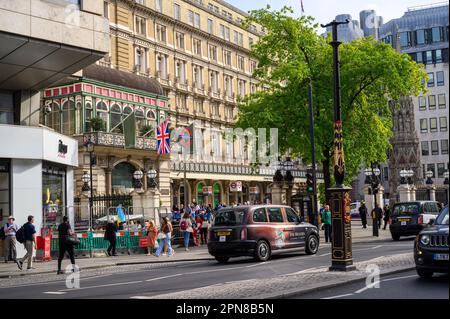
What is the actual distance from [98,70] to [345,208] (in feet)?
116

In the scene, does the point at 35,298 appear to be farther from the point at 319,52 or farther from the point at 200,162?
the point at 200,162

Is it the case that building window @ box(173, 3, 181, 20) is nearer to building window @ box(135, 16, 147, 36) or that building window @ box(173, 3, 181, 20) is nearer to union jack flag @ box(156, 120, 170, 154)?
building window @ box(135, 16, 147, 36)

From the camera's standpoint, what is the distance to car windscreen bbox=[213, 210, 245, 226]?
67.2 feet

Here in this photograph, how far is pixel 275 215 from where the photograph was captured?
21250 millimetres

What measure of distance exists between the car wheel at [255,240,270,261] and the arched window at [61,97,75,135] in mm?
27745

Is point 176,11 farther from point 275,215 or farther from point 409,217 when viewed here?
point 275,215

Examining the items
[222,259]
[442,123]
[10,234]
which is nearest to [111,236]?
[10,234]

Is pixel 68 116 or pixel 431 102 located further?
pixel 431 102

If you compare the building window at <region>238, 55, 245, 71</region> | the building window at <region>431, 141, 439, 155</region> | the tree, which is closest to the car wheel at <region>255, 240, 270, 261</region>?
the tree

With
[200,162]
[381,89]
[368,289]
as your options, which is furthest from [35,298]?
[200,162]

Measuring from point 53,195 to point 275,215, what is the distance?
522 inches

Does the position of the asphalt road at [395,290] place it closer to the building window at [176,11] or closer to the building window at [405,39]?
the building window at [176,11]

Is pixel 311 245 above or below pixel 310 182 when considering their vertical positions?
below
